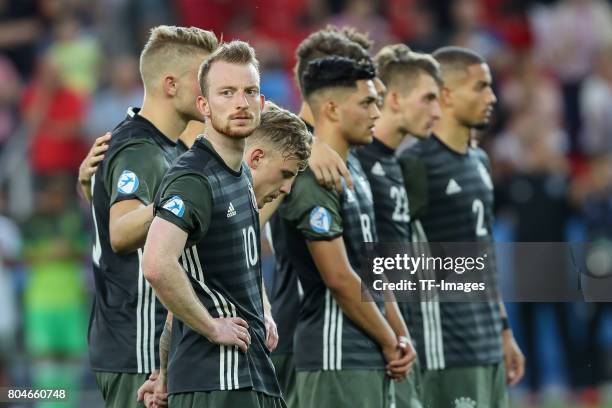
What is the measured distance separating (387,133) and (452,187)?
0.55 meters

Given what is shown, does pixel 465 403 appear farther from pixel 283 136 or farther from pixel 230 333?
pixel 230 333

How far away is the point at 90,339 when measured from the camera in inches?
259

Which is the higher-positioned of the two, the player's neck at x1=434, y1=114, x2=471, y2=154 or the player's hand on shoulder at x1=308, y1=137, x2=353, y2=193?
the player's neck at x1=434, y1=114, x2=471, y2=154

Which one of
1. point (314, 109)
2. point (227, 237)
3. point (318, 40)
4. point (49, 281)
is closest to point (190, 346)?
point (227, 237)

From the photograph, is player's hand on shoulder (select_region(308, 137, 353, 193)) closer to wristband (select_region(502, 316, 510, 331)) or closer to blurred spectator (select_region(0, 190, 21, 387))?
wristband (select_region(502, 316, 510, 331))

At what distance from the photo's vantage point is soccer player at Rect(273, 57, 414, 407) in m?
6.73

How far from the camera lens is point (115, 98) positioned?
1410 centimetres

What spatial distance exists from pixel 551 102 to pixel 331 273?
8.51 m

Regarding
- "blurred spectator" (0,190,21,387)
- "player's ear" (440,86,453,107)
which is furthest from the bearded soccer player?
"blurred spectator" (0,190,21,387)

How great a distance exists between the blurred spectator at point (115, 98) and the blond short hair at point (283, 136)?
802cm

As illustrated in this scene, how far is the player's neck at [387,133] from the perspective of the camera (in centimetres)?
775

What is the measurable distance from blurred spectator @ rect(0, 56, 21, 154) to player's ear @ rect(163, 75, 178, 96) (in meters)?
7.93

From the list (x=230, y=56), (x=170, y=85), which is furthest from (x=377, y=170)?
(x=230, y=56)

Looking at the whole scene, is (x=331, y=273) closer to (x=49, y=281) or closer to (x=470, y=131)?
(x=470, y=131)
